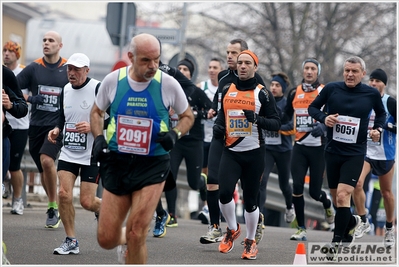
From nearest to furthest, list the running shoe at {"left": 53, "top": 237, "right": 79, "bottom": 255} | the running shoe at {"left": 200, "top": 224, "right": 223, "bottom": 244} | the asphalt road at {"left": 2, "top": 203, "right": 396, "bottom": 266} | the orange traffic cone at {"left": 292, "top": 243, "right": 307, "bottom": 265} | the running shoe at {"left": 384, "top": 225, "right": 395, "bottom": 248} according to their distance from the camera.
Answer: the orange traffic cone at {"left": 292, "top": 243, "right": 307, "bottom": 265} < the asphalt road at {"left": 2, "top": 203, "right": 396, "bottom": 266} < the running shoe at {"left": 53, "top": 237, "right": 79, "bottom": 255} < the running shoe at {"left": 200, "top": 224, "right": 223, "bottom": 244} < the running shoe at {"left": 384, "top": 225, "right": 395, "bottom": 248}

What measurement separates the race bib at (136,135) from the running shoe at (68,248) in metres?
2.38

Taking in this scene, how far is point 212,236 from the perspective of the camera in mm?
11258

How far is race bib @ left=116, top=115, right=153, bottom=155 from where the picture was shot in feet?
25.8

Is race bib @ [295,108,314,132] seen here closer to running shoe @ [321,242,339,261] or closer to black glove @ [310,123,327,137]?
black glove @ [310,123,327,137]

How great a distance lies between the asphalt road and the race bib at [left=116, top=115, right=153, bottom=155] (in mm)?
1837

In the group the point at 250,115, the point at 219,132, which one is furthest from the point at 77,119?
the point at 250,115

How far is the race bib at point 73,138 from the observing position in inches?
401

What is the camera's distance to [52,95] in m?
12.3

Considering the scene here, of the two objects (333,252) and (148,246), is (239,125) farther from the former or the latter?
(148,246)

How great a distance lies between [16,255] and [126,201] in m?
2.24

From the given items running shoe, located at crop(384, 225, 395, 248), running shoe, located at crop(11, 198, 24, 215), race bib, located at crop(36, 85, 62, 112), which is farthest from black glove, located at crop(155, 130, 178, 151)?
running shoe, located at crop(11, 198, 24, 215)

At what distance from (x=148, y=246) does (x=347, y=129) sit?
2658mm

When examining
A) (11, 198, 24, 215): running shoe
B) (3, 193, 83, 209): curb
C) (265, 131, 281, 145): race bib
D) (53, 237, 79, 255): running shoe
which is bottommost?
(3, 193, 83, 209): curb

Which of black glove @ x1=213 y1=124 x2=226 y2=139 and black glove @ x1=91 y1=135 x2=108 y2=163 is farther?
black glove @ x1=213 y1=124 x2=226 y2=139
